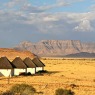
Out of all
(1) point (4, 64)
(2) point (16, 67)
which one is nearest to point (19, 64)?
(2) point (16, 67)

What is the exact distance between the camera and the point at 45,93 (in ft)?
85.7

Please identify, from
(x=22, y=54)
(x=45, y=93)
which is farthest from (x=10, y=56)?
(x=45, y=93)

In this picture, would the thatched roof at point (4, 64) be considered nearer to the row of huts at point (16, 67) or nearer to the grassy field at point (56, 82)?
the row of huts at point (16, 67)

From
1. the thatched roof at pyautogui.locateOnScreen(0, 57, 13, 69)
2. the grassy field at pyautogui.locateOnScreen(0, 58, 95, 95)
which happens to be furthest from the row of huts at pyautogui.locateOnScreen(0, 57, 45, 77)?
the grassy field at pyautogui.locateOnScreen(0, 58, 95, 95)

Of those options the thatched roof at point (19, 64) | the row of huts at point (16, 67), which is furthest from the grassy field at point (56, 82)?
the thatched roof at point (19, 64)

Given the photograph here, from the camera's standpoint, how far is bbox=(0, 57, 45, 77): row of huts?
46.2 meters

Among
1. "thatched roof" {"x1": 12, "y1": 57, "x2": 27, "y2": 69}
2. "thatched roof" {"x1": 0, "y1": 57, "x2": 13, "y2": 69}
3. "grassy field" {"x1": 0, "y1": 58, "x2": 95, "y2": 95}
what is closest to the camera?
"grassy field" {"x1": 0, "y1": 58, "x2": 95, "y2": 95}

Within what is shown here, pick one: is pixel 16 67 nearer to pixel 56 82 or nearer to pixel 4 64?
pixel 4 64

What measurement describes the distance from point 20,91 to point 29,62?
2962 cm

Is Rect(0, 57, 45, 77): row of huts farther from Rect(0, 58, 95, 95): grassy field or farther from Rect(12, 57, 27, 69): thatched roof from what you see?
Rect(0, 58, 95, 95): grassy field

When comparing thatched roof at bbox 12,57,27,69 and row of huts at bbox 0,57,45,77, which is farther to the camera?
thatched roof at bbox 12,57,27,69

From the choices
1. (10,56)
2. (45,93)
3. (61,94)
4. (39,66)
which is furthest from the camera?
(10,56)

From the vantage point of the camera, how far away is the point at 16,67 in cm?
4822

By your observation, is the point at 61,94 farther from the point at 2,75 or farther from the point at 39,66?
the point at 39,66
